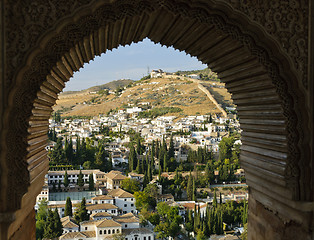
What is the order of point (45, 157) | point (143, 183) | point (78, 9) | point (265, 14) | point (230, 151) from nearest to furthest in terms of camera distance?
point (78, 9) < point (265, 14) < point (45, 157) < point (143, 183) < point (230, 151)

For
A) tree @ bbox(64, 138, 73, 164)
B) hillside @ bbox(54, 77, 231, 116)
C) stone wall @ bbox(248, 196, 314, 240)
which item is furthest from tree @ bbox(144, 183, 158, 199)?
hillside @ bbox(54, 77, 231, 116)

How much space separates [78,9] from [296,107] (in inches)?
38.9

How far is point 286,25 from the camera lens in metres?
1.47

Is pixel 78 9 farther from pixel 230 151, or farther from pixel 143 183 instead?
pixel 230 151

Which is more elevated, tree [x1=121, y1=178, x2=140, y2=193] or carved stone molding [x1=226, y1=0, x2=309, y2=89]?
carved stone molding [x1=226, y1=0, x2=309, y2=89]

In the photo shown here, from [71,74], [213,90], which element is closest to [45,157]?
[71,74]

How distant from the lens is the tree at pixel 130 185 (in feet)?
61.8

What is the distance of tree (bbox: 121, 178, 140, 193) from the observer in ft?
61.8

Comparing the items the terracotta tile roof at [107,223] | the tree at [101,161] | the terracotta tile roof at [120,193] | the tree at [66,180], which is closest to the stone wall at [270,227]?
the terracotta tile roof at [107,223]

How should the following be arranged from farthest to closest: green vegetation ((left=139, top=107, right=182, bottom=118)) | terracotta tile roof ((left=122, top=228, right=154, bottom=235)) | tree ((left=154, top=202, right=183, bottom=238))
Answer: green vegetation ((left=139, top=107, right=182, bottom=118)) → tree ((left=154, top=202, right=183, bottom=238)) → terracotta tile roof ((left=122, top=228, right=154, bottom=235))

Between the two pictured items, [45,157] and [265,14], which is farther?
[45,157]

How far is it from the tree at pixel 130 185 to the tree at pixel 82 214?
406cm

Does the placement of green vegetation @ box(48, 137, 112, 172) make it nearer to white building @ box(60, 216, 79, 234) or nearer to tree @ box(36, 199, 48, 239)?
tree @ box(36, 199, 48, 239)

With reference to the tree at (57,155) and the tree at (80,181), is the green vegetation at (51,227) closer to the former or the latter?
the tree at (80,181)
